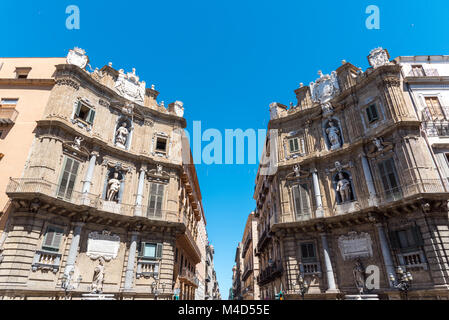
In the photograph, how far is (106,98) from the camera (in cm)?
2169

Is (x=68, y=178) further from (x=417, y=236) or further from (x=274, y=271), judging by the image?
(x=417, y=236)

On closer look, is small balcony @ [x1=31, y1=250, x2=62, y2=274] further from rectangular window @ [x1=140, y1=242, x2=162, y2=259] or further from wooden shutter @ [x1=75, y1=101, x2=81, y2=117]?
wooden shutter @ [x1=75, y1=101, x2=81, y2=117]

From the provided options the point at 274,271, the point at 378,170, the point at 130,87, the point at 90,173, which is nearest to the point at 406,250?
the point at 378,170

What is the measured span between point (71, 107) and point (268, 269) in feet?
75.8

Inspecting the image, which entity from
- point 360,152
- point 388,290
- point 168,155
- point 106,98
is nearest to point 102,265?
point 168,155

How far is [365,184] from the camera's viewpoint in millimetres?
19047

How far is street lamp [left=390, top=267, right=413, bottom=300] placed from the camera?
13486 millimetres

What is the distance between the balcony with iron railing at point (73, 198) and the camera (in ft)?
49.2

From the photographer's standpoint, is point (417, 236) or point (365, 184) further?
point (365, 184)

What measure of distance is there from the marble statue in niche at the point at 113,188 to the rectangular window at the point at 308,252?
50.2ft

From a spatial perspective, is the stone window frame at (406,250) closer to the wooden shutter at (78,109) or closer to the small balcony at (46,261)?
the small balcony at (46,261)

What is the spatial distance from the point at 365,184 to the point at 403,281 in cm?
713

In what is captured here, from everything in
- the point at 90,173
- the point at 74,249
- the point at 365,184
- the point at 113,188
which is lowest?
the point at 74,249
